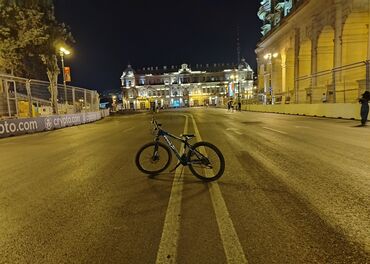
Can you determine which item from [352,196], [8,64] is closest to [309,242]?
[352,196]

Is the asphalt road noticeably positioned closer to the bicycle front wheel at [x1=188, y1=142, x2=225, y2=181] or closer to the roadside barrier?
the bicycle front wheel at [x1=188, y1=142, x2=225, y2=181]

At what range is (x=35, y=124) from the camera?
67.3ft

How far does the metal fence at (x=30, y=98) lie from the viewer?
19.1m

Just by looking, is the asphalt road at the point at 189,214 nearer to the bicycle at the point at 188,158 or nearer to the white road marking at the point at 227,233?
the white road marking at the point at 227,233

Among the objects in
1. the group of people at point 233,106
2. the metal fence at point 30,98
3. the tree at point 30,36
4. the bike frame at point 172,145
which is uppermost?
the tree at point 30,36

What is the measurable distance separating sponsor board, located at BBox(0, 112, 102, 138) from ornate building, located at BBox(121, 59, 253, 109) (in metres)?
108

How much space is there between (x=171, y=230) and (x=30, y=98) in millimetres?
20444

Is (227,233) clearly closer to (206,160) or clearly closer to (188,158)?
(206,160)

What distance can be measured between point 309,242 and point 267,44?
68999 mm

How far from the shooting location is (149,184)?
600 cm

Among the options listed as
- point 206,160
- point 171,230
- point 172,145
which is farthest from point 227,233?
point 172,145

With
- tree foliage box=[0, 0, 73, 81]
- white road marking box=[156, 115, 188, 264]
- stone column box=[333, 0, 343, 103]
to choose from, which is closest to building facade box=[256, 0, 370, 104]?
stone column box=[333, 0, 343, 103]

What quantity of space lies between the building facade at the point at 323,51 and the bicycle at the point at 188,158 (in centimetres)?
2051

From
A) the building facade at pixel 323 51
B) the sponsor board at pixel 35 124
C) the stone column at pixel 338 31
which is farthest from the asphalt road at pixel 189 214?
the stone column at pixel 338 31
